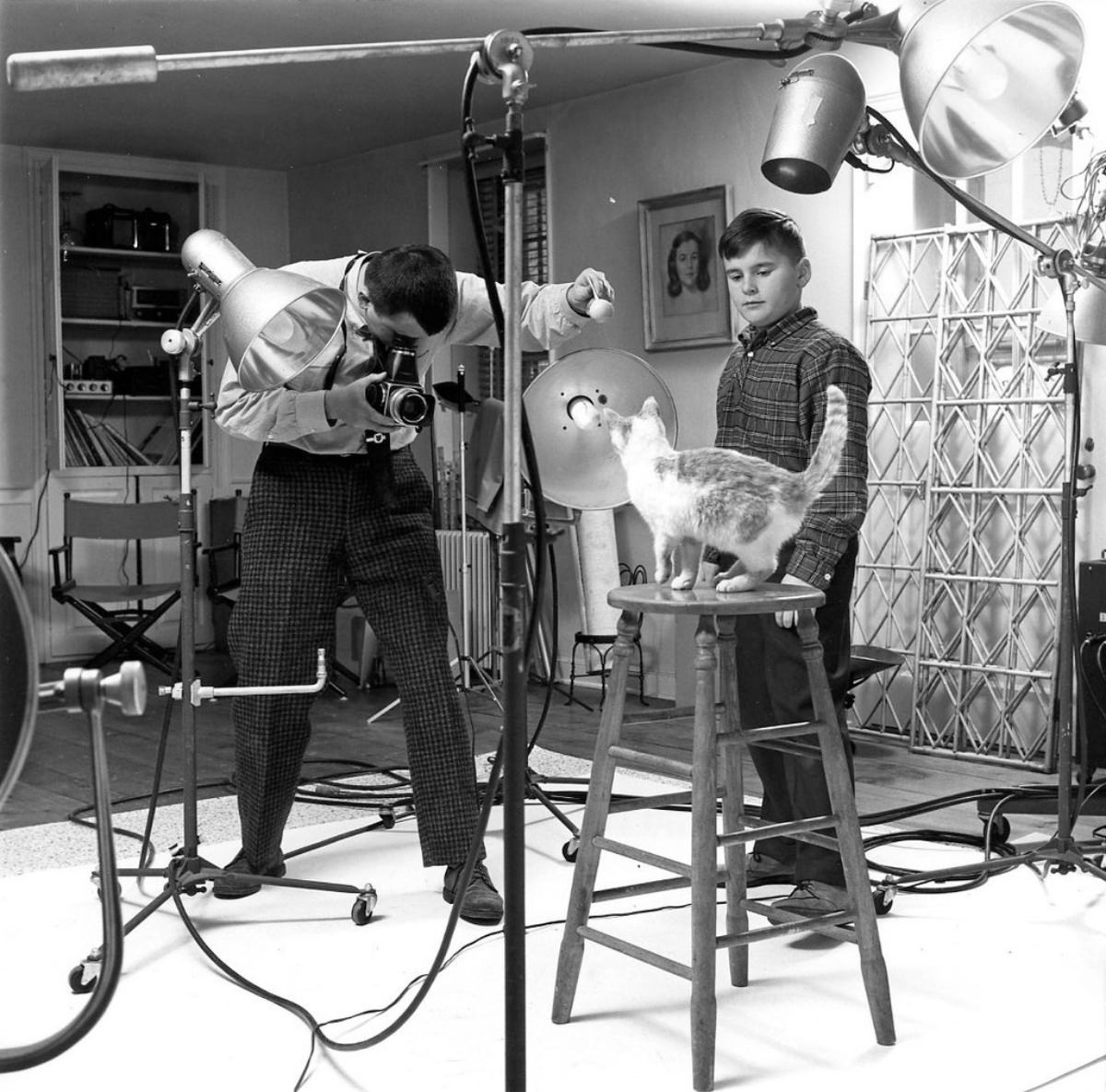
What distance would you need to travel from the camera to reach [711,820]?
6.16 ft

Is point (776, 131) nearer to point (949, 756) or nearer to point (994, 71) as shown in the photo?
point (994, 71)

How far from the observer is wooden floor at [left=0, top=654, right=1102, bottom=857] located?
355cm

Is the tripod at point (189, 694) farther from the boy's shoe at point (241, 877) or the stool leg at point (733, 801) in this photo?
the stool leg at point (733, 801)

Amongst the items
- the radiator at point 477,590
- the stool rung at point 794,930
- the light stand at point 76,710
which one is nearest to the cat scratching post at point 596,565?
the radiator at point 477,590

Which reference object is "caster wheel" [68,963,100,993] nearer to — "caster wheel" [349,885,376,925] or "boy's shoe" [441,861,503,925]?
"caster wheel" [349,885,376,925]

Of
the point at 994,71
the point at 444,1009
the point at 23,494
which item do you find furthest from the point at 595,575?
the point at 994,71

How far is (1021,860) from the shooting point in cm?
276

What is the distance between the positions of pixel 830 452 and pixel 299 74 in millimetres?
3702

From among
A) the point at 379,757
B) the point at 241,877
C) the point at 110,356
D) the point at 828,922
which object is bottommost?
the point at 379,757

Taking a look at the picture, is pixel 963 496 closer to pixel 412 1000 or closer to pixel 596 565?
pixel 596 565

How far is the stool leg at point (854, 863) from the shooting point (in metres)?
1.99

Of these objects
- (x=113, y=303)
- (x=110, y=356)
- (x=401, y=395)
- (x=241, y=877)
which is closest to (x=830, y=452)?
(x=401, y=395)

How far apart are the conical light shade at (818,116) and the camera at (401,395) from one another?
2.22 ft

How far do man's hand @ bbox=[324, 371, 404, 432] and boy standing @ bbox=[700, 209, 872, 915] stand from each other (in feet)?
1.97
